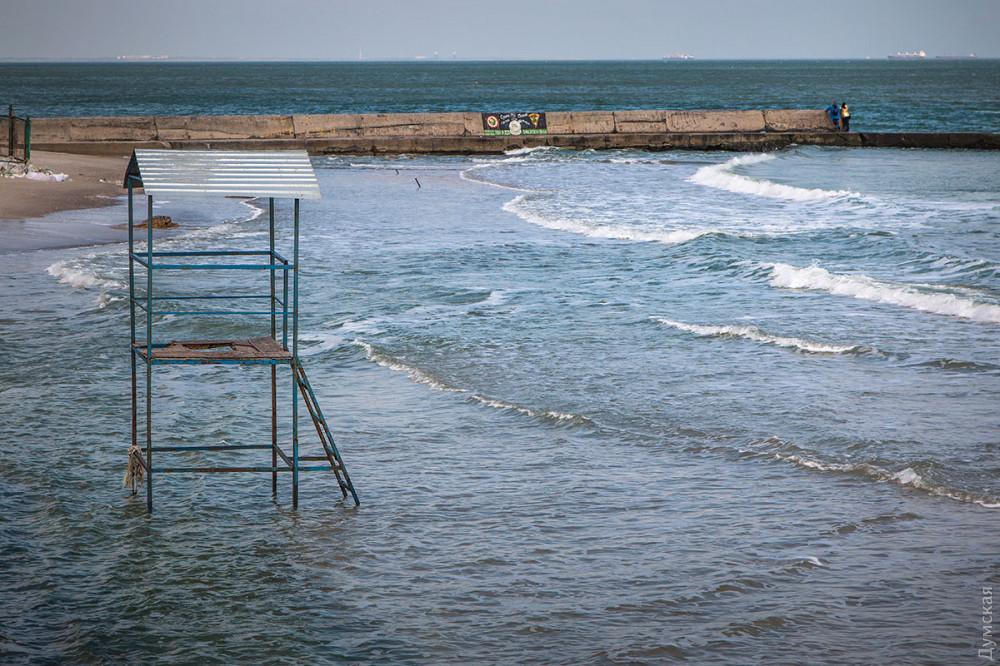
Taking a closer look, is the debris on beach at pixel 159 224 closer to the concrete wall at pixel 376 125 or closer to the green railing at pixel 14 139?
the green railing at pixel 14 139

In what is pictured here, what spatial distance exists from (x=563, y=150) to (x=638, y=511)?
32834 mm

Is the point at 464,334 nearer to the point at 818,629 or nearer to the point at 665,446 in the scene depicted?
the point at 665,446

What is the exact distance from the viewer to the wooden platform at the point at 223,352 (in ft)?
18.8

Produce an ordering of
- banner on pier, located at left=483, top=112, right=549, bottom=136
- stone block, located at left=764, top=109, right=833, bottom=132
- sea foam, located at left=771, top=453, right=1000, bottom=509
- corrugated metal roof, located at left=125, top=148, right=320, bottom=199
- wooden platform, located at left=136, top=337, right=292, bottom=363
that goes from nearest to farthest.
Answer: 1. corrugated metal roof, located at left=125, top=148, right=320, bottom=199
2. wooden platform, located at left=136, top=337, right=292, bottom=363
3. sea foam, located at left=771, top=453, right=1000, bottom=509
4. banner on pier, located at left=483, top=112, right=549, bottom=136
5. stone block, located at left=764, top=109, right=833, bottom=132

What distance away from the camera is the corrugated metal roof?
5559 mm

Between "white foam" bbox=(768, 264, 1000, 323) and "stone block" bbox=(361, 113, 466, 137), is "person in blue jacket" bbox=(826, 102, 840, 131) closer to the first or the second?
"stone block" bbox=(361, 113, 466, 137)

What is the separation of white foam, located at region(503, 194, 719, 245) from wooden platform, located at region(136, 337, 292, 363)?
1283 cm

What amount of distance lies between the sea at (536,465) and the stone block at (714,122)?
24.5 m

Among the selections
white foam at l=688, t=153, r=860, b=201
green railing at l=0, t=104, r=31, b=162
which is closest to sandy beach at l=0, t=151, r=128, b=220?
green railing at l=0, t=104, r=31, b=162

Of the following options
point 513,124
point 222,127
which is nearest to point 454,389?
point 222,127

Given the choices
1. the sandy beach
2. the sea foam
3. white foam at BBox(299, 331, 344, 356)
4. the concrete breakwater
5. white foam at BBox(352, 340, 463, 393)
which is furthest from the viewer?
the concrete breakwater

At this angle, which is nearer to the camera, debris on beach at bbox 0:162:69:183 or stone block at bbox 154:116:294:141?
debris on beach at bbox 0:162:69:183

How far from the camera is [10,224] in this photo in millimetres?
18094

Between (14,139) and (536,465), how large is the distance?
22931mm
